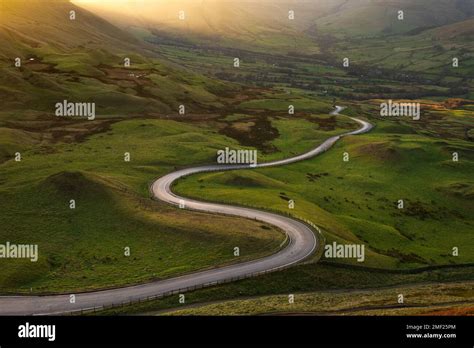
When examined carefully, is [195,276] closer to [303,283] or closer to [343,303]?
[303,283]

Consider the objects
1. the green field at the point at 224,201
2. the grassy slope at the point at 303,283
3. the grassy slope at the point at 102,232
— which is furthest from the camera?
the grassy slope at the point at 102,232

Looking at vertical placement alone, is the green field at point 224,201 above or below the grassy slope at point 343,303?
above

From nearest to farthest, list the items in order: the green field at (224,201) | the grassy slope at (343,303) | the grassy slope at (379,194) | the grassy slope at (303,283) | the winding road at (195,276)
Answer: the grassy slope at (343,303) < the winding road at (195,276) < the grassy slope at (303,283) < the green field at (224,201) < the grassy slope at (379,194)

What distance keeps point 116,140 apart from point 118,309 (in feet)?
332

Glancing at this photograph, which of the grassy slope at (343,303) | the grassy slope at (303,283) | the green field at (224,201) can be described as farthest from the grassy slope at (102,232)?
the grassy slope at (343,303)

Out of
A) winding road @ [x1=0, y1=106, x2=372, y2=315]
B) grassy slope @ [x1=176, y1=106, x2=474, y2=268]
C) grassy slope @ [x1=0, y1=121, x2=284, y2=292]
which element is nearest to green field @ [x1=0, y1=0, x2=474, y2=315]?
grassy slope @ [x1=0, y1=121, x2=284, y2=292]

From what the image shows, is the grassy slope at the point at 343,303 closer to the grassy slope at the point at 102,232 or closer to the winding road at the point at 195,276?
the winding road at the point at 195,276

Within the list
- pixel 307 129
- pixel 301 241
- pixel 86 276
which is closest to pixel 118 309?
pixel 86 276

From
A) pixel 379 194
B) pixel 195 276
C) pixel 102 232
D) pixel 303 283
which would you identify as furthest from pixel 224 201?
pixel 379 194

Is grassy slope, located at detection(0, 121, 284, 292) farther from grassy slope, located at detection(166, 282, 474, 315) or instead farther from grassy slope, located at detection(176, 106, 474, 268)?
grassy slope, located at detection(176, 106, 474, 268)

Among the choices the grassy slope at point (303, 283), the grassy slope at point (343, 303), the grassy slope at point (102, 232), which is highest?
the grassy slope at point (102, 232)

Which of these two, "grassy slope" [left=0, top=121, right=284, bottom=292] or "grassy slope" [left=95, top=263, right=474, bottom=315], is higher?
"grassy slope" [left=0, top=121, right=284, bottom=292]

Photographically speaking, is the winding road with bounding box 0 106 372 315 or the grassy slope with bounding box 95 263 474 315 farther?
the grassy slope with bounding box 95 263 474 315
